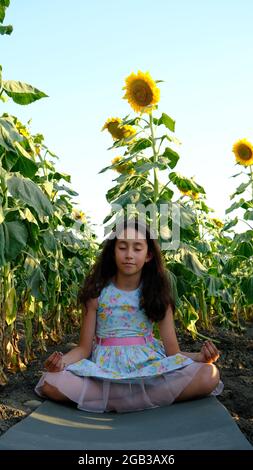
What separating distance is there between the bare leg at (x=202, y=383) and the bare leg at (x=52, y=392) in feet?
1.79

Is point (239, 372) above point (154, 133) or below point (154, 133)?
below

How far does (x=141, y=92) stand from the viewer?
4281 millimetres

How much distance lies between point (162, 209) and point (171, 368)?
138 cm

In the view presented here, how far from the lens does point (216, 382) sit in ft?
9.16

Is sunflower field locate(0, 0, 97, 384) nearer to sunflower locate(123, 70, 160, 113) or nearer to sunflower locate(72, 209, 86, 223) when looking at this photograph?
sunflower locate(123, 70, 160, 113)

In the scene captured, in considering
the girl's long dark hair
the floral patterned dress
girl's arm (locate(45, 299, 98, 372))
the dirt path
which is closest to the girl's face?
the girl's long dark hair

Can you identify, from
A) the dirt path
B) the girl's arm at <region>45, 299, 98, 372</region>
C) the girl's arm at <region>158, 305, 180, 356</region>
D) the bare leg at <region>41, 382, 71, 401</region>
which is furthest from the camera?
the girl's arm at <region>158, 305, 180, 356</region>

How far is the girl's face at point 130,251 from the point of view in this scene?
308 centimetres

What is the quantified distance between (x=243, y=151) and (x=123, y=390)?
3153 millimetres

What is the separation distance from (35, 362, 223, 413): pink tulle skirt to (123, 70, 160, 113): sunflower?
207cm

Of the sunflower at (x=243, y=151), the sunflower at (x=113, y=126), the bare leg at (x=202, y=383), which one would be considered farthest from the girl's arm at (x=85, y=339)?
the sunflower at (x=243, y=151)

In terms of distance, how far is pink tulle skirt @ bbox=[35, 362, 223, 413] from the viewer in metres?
2.81
